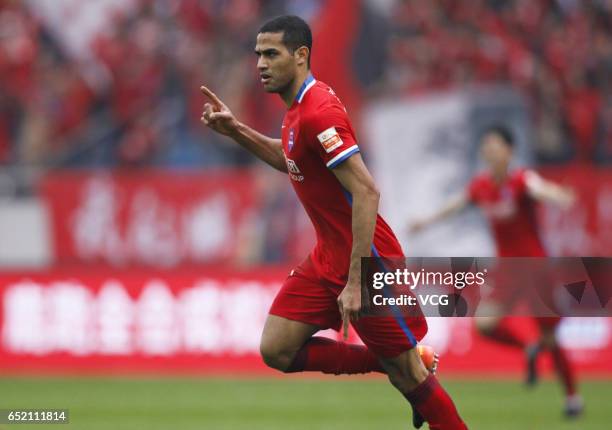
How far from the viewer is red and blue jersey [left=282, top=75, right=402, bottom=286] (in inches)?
247

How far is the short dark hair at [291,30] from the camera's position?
6.52m

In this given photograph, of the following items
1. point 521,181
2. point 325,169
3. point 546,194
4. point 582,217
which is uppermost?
point 582,217

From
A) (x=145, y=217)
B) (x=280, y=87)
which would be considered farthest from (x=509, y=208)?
(x=145, y=217)

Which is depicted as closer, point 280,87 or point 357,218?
point 357,218

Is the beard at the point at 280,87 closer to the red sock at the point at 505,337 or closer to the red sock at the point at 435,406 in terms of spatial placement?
the red sock at the point at 435,406

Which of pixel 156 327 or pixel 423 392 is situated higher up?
pixel 156 327

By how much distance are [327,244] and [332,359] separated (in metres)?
0.69

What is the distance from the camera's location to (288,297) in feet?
22.8

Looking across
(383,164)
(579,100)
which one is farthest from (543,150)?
(383,164)

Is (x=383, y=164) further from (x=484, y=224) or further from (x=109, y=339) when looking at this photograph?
(x=109, y=339)

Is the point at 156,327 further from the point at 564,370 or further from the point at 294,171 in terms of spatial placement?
the point at 294,171

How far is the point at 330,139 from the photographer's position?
20.5ft

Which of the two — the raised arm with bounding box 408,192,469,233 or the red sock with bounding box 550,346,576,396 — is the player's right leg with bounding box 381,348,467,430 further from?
the red sock with bounding box 550,346,576,396

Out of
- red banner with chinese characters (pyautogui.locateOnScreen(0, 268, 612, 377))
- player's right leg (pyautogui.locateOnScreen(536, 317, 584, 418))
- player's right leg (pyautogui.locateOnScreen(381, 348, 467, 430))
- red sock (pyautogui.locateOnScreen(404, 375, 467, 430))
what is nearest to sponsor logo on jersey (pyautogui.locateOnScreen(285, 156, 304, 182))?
player's right leg (pyautogui.locateOnScreen(381, 348, 467, 430))
